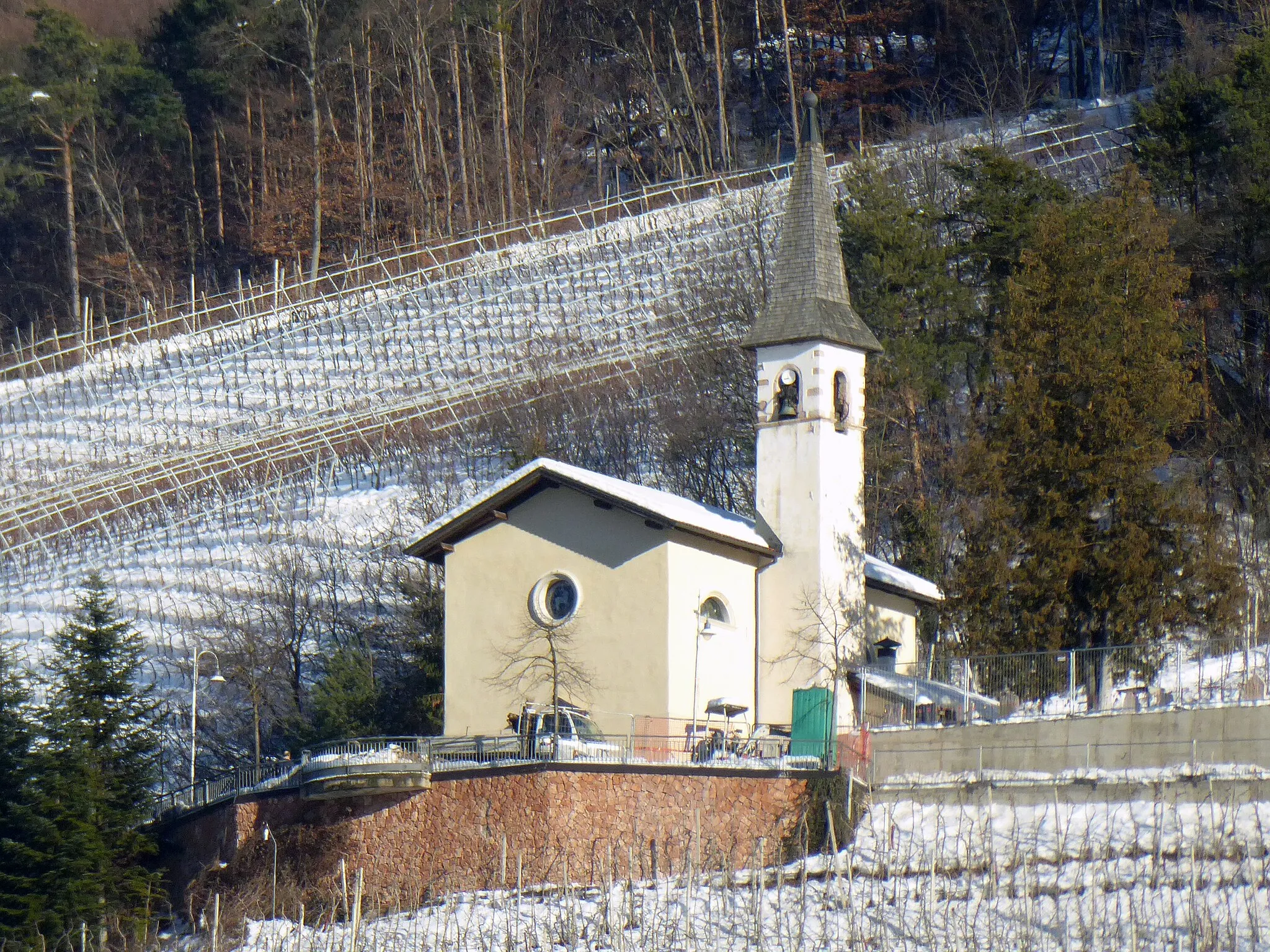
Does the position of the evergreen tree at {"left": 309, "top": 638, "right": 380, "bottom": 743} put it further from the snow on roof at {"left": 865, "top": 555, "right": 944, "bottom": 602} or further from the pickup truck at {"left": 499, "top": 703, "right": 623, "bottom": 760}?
the snow on roof at {"left": 865, "top": 555, "right": 944, "bottom": 602}

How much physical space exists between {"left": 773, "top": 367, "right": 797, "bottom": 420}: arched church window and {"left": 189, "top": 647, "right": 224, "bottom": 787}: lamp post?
414 inches

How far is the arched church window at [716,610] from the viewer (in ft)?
113

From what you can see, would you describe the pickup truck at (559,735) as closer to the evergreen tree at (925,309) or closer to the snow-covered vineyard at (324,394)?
the evergreen tree at (925,309)

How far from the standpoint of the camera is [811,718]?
3362 cm

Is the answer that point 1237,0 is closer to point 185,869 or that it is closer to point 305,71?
point 305,71

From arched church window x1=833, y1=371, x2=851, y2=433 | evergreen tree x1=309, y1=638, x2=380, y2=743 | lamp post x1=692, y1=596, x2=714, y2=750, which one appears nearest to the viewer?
lamp post x1=692, y1=596, x2=714, y2=750

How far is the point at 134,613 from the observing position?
46750mm

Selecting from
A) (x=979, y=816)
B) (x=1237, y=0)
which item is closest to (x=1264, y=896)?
(x=979, y=816)

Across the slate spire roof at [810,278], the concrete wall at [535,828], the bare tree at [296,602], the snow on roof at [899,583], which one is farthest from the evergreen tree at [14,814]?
the snow on roof at [899,583]

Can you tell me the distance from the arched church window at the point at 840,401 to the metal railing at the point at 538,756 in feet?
22.0

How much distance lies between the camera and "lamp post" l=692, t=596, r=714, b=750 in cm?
3338

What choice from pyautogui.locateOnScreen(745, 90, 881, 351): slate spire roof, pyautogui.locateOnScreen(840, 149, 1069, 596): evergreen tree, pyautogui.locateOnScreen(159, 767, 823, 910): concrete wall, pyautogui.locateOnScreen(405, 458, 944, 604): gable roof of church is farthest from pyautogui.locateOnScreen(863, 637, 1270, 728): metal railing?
pyautogui.locateOnScreen(840, 149, 1069, 596): evergreen tree

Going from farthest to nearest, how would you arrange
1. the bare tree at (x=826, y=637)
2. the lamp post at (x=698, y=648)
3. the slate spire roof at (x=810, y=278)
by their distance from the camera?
the slate spire roof at (x=810, y=278)
the bare tree at (x=826, y=637)
the lamp post at (x=698, y=648)

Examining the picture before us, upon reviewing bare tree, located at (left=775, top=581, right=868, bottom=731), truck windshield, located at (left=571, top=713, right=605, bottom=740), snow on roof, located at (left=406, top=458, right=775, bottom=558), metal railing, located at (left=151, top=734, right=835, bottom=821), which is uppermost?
snow on roof, located at (left=406, top=458, right=775, bottom=558)
